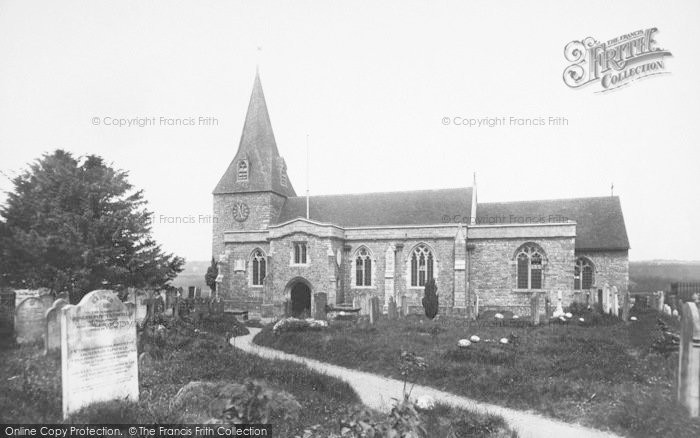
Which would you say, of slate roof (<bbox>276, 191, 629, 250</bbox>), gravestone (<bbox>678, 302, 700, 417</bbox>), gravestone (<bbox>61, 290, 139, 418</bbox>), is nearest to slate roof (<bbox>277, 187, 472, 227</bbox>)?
slate roof (<bbox>276, 191, 629, 250</bbox>)

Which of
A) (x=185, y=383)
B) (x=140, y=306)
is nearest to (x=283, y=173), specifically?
(x=140, y=306)

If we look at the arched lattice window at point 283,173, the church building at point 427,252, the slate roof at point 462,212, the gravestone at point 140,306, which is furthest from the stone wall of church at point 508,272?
the gravestone at point 140,306

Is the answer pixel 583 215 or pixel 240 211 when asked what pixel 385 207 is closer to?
pixel 240 211

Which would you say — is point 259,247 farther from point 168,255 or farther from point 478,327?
point 478,327

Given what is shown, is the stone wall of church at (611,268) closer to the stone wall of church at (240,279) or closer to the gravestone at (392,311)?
the gravestone at (392,311)

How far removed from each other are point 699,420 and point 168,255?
57.3 ft

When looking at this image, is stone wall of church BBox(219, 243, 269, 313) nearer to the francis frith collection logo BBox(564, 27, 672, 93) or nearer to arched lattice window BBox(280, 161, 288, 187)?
arched lattice window BBox(280, 161, 288, 187)

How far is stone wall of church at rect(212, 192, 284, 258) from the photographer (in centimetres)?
2795

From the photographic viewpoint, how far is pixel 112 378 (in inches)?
277

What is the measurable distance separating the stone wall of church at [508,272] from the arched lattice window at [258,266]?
11890 millimetres

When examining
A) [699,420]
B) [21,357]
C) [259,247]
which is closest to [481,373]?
[699,420]

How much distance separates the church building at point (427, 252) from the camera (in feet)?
73.1

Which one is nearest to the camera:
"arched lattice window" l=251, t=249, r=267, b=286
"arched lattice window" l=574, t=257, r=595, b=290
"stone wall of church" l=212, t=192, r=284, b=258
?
"arched lattice window" l=574, t=257, r=595, b=290

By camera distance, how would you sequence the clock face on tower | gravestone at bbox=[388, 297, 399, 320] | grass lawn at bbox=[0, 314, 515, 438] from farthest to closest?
1. the clock face on tower
2. gravestone at bbox=[388, 297, 399, 320]
3. grass lawn at bbox=[0, 314, 515, 438]
